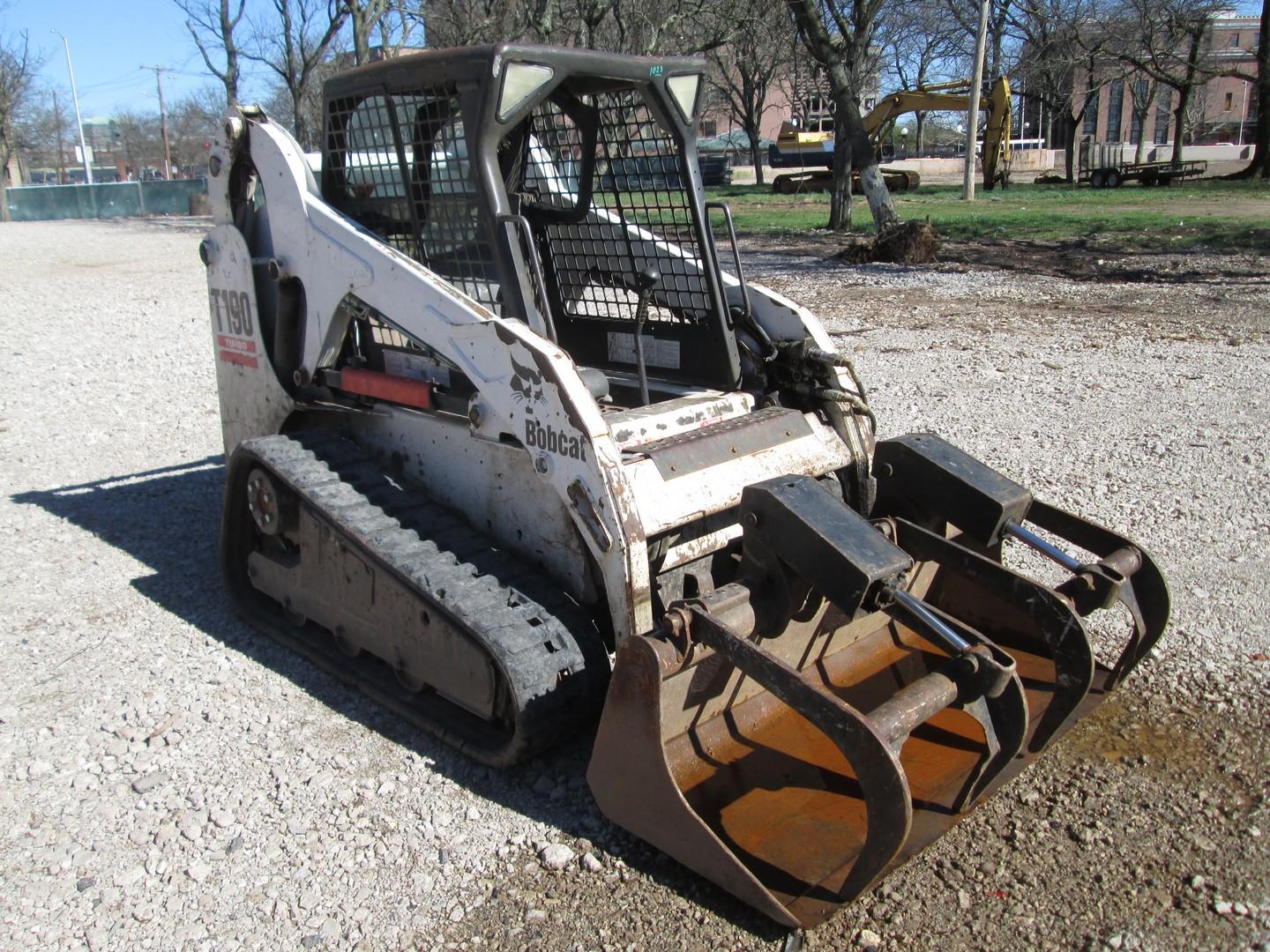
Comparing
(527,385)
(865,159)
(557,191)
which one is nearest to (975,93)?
(865,159)

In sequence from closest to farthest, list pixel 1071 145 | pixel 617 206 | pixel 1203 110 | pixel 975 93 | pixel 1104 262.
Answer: pixel 617 206 → pixel 1104 262 → pixel 975 93 → pixel 1071 145 → pixel 1203 110

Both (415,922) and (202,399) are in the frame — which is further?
(202,399)

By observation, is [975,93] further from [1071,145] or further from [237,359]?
[237,359]

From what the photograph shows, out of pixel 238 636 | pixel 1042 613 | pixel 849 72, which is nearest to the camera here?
pixel 1042 613

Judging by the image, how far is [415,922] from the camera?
9.21ft

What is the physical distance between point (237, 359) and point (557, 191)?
1.58 m

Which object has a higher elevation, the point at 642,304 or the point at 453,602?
the point at 642,304

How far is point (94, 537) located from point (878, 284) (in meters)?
10.1

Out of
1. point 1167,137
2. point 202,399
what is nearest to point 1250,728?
point 202,399

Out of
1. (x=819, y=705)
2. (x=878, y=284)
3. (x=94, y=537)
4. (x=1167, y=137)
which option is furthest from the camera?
(x=1167, y=137)

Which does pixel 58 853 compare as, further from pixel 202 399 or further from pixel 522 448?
pixel 202 399

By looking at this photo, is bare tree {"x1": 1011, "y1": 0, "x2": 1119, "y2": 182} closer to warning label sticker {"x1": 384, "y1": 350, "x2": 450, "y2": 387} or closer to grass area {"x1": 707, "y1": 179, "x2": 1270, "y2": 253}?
grass area {"x1": 707, "y1": 179, "x2": 1270, "y2": 253}

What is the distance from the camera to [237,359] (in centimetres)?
482

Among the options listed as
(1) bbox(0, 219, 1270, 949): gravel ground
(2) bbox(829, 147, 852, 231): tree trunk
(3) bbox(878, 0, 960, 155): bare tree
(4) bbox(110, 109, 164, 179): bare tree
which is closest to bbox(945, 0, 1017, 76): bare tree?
(3) bbox(878, 0, 960, 155): bare tree
